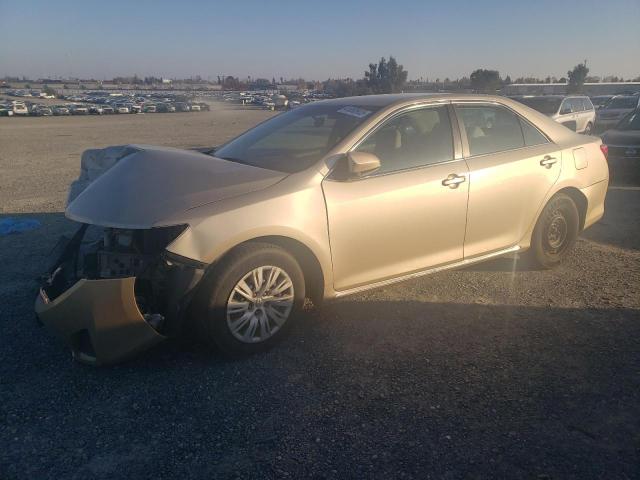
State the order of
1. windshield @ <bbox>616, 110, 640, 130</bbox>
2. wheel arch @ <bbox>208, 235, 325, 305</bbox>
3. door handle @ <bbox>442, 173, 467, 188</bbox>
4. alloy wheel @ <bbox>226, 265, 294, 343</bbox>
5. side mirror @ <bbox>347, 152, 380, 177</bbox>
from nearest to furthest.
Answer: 1. alloy wheel @ <bbox>226, 265, 294, 343</bbox>
2. wheel arch @ <bbox>208, 235, 325, 305</bbox>
3. side mirror @ <bbox>347, 152, 380, 177</bbox>
4. door handle @ <bbox>442, 173, 467, 188</bbox>
5. windshield @ <bbox>616, 110, 640, 130</bbox>

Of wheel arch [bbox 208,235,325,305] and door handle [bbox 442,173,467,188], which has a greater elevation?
door handle [bbox 442,173,467,188]

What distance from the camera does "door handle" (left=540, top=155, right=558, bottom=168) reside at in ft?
15.0

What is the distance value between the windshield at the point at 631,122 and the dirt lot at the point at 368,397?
7.13 meters

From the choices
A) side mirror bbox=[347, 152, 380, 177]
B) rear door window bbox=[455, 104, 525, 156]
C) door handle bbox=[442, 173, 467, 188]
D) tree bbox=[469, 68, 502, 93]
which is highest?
tree bbox=[469, 68, 502, 93]

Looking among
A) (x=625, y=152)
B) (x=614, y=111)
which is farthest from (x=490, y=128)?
(x=614, y=111)

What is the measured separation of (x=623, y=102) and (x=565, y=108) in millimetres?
7076

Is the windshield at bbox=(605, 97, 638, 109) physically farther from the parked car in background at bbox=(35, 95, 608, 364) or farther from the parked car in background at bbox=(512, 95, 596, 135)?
the parked car in background at bbox=(35, 95, 608, 364)

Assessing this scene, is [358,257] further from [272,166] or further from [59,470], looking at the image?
[59,470]

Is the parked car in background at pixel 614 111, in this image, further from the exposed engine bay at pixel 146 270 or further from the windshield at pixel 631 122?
the exposed engine bay at pixel 146 270

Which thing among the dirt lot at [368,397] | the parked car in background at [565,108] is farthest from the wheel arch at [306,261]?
the parked car in background at [565,108]

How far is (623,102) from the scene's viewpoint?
20.4 metres

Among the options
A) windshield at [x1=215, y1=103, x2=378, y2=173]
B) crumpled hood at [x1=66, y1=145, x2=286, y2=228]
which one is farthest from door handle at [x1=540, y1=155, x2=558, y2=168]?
crumpled hood at [x1=66, y1=145, x2=286, y2=228]

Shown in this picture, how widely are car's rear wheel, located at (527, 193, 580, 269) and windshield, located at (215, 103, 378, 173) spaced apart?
2081mm

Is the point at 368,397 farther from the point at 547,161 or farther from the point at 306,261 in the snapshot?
the point at 547,161
